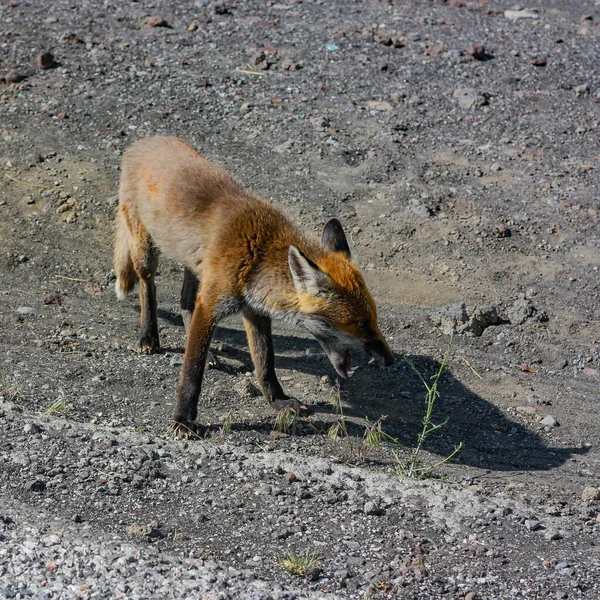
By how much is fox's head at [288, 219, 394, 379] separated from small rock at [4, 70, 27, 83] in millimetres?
8087

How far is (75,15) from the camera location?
14.6 metres

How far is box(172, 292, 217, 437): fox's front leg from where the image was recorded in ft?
23.6

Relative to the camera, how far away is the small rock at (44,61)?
13273 millimetres

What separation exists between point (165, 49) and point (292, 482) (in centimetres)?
964

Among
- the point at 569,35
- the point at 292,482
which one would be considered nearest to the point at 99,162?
the point at 292,482

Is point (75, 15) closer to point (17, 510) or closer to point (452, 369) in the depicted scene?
point (452, 369)

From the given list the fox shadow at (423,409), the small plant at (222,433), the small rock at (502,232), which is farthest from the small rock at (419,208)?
the small plant at (222,433)

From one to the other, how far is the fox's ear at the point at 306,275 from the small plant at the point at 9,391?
2.61 m

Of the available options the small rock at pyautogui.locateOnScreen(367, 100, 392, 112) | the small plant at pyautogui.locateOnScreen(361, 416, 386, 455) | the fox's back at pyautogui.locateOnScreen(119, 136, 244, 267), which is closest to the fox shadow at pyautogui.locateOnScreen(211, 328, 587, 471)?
the small plant at pyautogui.locateOnScreen(361, 416, 386, 455)

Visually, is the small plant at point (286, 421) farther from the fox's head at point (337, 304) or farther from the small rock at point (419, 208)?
the small rock at point (419, 208)

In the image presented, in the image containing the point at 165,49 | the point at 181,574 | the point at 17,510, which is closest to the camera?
the point at 181,574

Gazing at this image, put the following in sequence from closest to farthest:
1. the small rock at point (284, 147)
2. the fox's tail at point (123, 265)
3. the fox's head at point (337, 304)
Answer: the fox's head at point (337, 304), the fox's tail at point (123, 265), the small rock at point (284, 147)

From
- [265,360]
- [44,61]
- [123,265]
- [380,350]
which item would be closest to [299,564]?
[380,350]

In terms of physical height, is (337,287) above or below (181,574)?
above
